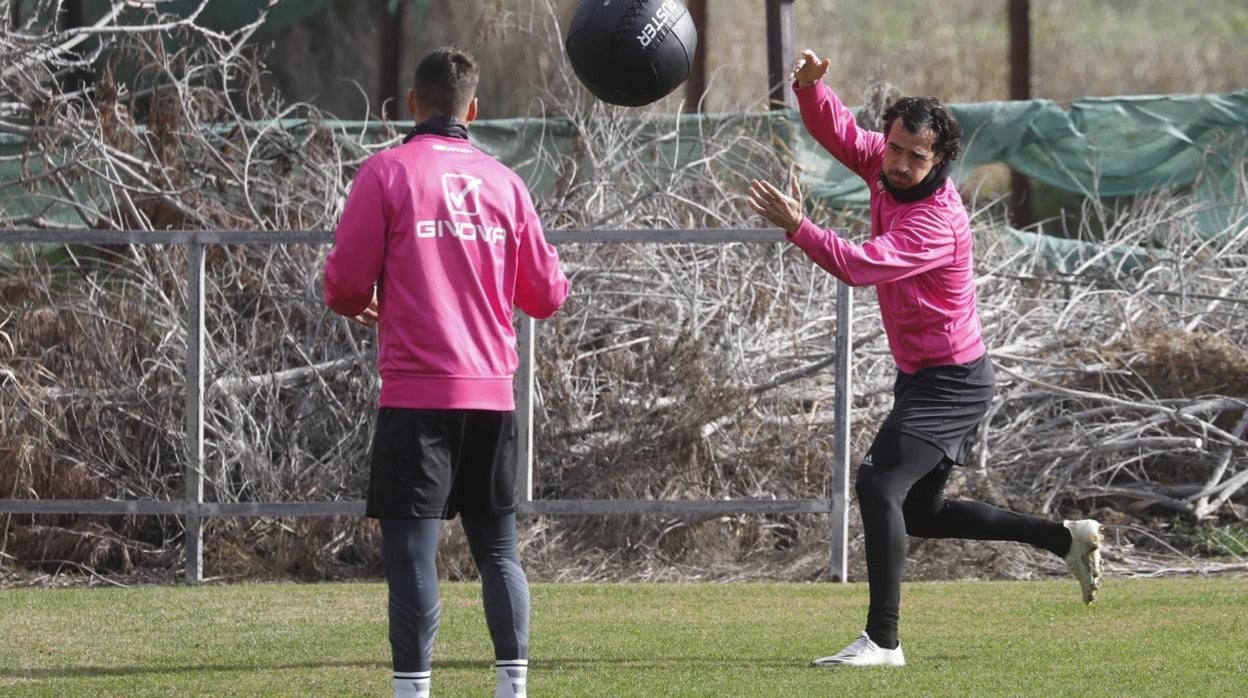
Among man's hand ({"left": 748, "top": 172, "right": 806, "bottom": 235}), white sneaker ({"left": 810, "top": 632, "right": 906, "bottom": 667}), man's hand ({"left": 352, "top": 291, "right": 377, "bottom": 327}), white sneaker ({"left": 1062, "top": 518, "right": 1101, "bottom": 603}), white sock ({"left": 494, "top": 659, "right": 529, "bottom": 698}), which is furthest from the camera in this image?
white sneaker ({"left": 1062, "top": 518, "right": 1101, "bottom": 603})

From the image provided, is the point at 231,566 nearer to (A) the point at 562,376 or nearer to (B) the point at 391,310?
(A) the point at 562,376

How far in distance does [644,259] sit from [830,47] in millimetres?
18303

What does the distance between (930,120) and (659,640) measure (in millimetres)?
2247

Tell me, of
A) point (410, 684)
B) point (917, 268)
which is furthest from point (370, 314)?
point (917, 268)

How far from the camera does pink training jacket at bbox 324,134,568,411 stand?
5062mm

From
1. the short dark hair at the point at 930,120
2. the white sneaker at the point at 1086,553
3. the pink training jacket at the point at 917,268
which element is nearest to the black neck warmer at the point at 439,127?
the pink training jacket at the point at 917,268

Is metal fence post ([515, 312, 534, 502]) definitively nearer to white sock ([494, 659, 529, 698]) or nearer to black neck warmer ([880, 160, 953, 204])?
black neck warmer ([880, 160, 953, 204])

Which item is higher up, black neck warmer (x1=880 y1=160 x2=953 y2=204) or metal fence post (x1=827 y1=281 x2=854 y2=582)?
black neck warmer (x1=880 y1=160 x2=953 y2=204)

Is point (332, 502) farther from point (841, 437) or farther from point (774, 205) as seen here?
point (774, 205)

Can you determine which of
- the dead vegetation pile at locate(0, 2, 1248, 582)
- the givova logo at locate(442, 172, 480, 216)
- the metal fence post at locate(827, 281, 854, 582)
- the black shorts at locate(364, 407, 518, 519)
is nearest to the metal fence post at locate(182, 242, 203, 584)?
the dead vegetation pile at locate(0, 2, 1248, 582)

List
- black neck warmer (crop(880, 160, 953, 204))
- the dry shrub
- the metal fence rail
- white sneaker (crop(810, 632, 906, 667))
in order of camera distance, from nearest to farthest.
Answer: white sneaker (crop(810, 632, 906, 667)) → black neck warmer (crop(880, 160, 953, 204)) → the metal fence rail → the dry shrub

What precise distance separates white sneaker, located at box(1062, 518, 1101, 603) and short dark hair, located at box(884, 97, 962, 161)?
150cm

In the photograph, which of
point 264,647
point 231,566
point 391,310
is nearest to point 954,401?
point 391,310

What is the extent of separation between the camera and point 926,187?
6.32m
